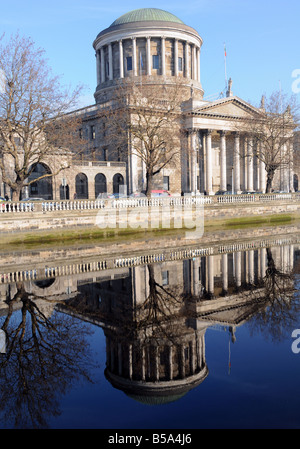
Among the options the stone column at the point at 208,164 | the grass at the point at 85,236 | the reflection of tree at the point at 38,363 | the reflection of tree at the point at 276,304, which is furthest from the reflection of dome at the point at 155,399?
the stone column at the point at 208,164

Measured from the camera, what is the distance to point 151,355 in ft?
35.6

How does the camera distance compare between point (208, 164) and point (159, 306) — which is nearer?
point (159, 306)

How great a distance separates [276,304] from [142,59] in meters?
70.1

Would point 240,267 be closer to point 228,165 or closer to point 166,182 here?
point 166,182

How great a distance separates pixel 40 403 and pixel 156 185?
5591 centimetres

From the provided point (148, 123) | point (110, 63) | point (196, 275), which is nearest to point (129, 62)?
point (110, 63)

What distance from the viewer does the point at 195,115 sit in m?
63.4

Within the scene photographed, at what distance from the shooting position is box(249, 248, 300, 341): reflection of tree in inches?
505

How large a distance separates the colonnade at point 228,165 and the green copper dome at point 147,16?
26007mm

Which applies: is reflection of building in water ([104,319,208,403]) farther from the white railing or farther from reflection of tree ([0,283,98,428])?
the white railing

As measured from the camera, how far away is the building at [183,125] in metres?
61.2

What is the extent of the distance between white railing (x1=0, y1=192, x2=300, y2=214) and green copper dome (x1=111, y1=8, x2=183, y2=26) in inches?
1809

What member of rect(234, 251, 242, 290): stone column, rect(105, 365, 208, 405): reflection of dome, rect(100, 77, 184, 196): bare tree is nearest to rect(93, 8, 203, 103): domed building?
rect(100, 77, 184, 196): bare tree
